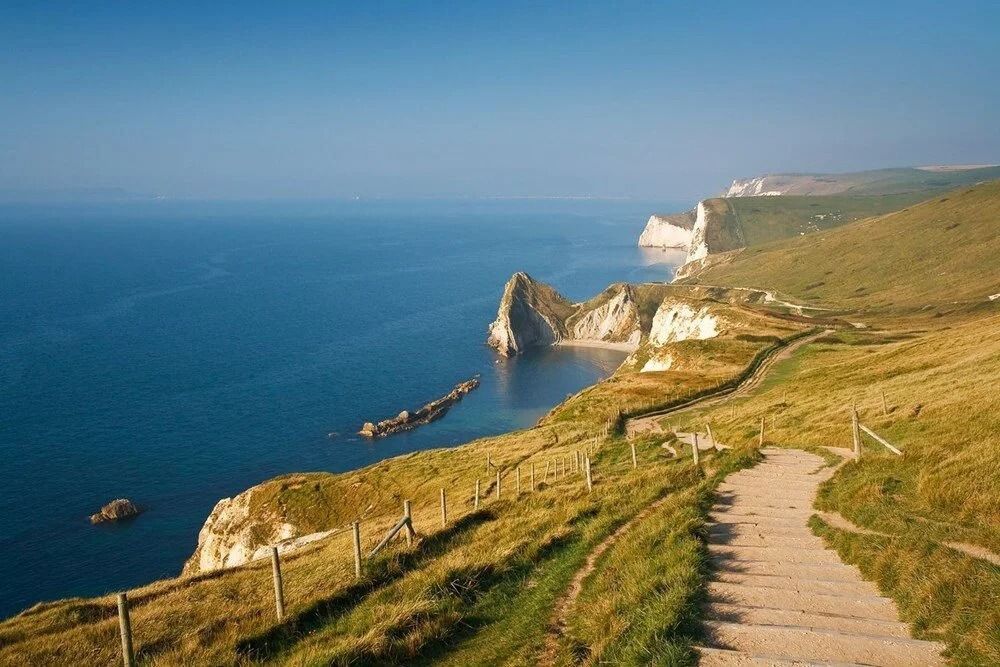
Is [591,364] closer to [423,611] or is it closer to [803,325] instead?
[803,325]

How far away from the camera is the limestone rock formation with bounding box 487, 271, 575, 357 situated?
590 ft

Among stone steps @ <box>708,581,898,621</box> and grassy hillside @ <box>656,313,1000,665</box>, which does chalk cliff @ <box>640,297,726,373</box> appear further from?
stone steps @ <box>708,581,898,621</box>

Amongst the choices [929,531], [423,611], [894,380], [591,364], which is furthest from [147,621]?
[591,364]

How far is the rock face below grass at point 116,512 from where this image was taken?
3209 inches

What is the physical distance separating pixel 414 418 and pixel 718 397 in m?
68.5

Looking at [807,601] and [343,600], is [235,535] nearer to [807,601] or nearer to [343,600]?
[343,600]

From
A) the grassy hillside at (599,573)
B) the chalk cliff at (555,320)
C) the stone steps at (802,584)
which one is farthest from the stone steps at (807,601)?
the chalk cliff at (555,320)

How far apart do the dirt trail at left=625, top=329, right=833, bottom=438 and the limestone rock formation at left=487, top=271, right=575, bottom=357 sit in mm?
97475

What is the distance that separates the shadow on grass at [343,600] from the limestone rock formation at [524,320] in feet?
509

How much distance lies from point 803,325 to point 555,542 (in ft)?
313

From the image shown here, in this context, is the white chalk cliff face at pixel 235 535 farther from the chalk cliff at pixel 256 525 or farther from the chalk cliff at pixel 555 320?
the chalk cliff at pixel 555 320

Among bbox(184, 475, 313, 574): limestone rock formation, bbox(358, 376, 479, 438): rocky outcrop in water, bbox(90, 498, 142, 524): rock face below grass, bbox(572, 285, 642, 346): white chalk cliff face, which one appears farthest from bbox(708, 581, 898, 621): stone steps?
bbox(572, 285, 642, 346): white chalk cliff face

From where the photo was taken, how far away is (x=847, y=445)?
101 ft

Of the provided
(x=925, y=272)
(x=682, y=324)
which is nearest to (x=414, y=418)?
(x=682, y=324)
